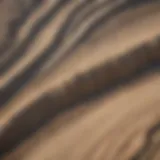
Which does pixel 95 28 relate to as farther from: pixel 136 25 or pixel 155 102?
pixel 155 102

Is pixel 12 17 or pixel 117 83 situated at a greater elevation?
pixel 12 17

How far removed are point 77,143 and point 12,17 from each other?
295mm

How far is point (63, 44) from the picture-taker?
63 cm

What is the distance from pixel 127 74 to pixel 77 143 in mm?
154

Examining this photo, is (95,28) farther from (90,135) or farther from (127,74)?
(90,135)

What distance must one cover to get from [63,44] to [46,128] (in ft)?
0.56

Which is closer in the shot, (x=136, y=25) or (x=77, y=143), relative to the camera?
(x=77, y=143)

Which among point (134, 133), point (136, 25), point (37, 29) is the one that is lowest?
point (134, 133)

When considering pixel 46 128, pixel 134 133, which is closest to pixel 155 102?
pixel 134 133

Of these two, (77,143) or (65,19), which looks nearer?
(77,143)

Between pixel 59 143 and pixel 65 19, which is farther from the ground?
pixel 65 19

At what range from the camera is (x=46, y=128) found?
1.72 ft

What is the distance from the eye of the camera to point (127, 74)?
0.58 m

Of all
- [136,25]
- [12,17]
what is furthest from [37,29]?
[136,25]
